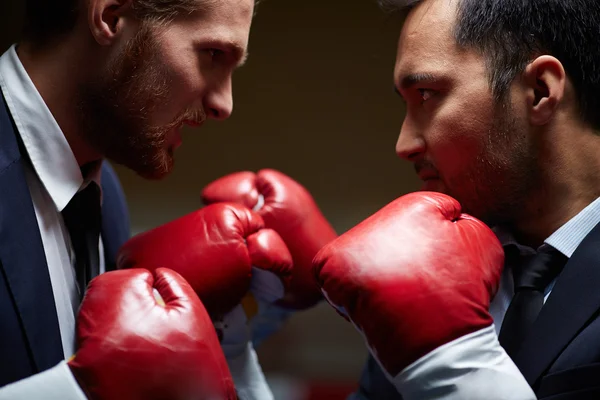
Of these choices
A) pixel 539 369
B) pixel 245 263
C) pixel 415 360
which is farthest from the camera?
pixel 245 263

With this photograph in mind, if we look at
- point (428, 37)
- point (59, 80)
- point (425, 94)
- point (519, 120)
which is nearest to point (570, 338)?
point (519, 120)

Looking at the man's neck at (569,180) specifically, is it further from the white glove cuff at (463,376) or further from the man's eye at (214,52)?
the man's eye at (214,52)

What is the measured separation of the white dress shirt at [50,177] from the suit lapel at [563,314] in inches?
38.2

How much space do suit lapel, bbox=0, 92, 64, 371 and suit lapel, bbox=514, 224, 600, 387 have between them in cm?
95

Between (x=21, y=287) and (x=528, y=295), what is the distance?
3.46 feet

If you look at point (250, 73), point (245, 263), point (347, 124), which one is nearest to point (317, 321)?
point (347, 124)

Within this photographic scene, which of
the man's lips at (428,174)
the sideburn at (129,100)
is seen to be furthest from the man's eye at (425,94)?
the sideburn at (129,100)

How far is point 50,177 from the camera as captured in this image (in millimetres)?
1418

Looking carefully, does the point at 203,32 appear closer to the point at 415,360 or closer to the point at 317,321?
the point at 415,360

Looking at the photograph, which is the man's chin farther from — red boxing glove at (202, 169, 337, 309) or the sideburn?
red boxing glove at (202, 169, 337, 309)

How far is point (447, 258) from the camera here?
115 cm

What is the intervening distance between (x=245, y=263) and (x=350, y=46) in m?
1.87

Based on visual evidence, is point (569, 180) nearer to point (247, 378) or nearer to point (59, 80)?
point (247, 378)

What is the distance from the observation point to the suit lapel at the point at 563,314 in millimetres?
Result: 1201
